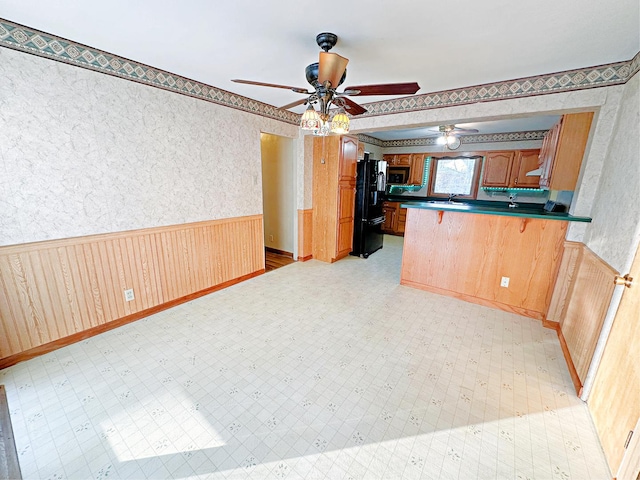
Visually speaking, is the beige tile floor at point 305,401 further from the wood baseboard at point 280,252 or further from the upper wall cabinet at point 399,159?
the upper wall cabinet at point 399,159

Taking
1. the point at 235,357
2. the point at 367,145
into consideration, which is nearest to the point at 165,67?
the point at 235,357

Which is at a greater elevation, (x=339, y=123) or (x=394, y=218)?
(x=339, y=123)

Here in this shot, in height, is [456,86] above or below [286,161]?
above

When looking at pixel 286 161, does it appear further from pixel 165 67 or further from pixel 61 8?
pixel 61 8

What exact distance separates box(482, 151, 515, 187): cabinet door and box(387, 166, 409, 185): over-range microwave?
5.39 feet

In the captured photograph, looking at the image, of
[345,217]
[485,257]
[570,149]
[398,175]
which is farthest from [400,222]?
[570,149]

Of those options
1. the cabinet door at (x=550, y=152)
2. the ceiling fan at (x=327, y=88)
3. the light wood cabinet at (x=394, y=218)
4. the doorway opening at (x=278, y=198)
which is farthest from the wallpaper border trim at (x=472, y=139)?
the ceiling fan at (x=327, y=88)

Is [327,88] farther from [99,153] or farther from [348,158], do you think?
[348,158]

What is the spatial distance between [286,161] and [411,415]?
3.85 meters

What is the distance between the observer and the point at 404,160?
21.1 feet

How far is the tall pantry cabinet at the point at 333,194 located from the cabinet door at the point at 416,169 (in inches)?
98.2

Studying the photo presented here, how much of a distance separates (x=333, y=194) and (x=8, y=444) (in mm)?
3834

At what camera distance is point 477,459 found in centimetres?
135

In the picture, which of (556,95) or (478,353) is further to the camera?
(556,95)
